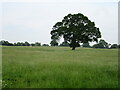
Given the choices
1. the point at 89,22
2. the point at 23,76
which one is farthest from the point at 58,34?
the point at 23,76

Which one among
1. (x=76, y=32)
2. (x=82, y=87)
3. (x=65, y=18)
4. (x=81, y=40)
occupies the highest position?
(x=65, y=18)

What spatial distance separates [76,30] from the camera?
29156 millimetres

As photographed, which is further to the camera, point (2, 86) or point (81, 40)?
point (81, 40)

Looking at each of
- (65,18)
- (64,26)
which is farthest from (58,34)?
(65,18)

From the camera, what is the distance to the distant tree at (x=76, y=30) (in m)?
29.8

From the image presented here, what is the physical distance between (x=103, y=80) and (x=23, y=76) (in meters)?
3.44

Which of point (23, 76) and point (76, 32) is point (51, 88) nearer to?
point (23, 76)

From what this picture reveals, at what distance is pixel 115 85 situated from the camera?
423 cm

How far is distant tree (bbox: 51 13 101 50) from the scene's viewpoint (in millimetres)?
29750

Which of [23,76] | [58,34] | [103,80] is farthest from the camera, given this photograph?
[58,34]

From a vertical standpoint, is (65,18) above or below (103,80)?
above

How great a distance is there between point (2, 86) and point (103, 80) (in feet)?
12.7

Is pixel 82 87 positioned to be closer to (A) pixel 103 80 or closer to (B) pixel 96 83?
(B) pixel 96 83

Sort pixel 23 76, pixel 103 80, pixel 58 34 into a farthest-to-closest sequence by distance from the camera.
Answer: pixel 58 34, pixel 23 76, pixel 103 80
